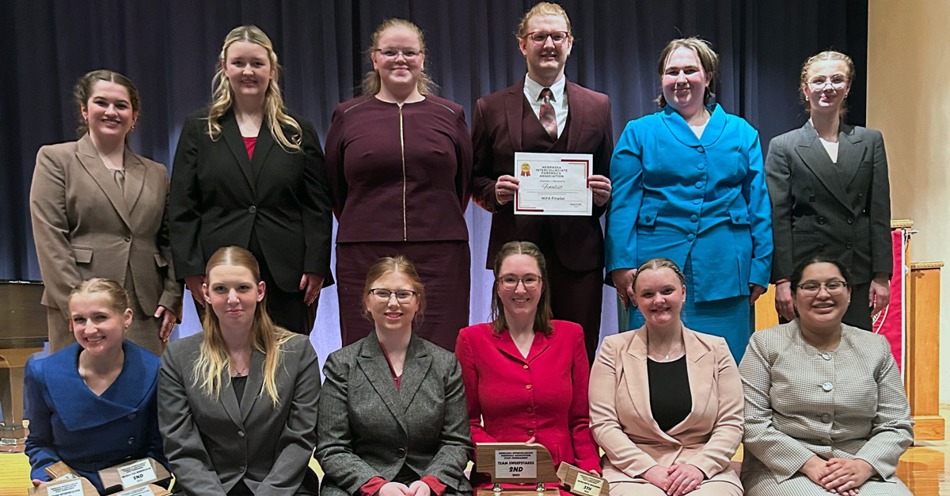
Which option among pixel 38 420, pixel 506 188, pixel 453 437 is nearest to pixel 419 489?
pixel 453 437

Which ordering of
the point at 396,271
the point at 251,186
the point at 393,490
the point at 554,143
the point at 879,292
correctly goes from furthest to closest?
the point at 879,292, the point at 554,143, the point at 251,186, the point at 396,271, the point at 393,490

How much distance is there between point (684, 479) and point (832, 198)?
135 centimetres

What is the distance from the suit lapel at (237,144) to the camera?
3174mm

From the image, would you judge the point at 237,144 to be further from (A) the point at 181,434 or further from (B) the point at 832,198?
(B) the point at 832,198

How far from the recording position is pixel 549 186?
3270mm

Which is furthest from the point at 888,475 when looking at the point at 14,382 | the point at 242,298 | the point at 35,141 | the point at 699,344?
the point at 35,141

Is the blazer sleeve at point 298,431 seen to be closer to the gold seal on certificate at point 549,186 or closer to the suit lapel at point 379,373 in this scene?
the suit lapel at point 379,373

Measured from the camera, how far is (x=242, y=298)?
283cm

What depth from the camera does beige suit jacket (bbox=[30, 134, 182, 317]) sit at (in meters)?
3.17

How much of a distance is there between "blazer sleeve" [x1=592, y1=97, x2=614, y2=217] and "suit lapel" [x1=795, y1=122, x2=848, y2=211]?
751 millimetres

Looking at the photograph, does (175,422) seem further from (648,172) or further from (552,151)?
(648,172)

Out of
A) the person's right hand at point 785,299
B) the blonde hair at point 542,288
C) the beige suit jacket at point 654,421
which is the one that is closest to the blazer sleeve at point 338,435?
the blonde hair at point 542,288

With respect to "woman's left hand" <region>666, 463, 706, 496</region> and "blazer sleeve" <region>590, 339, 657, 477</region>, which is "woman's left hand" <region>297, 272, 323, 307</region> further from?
"woman's left hand" <region>666, 463, 706, 496</region>

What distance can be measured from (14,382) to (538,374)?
3.62m
